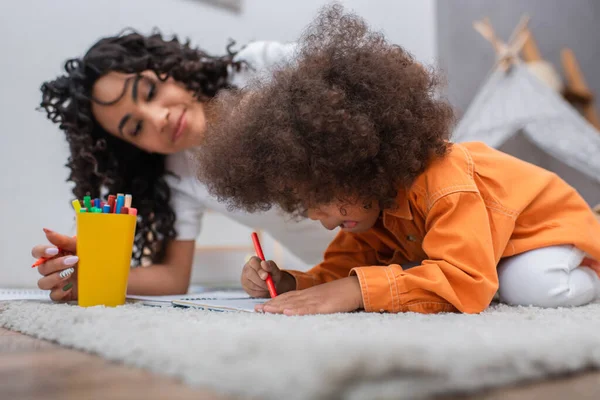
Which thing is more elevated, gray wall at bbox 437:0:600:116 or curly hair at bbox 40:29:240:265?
gray wall at bbox 437:0:600:116

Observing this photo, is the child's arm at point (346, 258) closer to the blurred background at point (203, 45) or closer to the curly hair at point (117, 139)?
the blurred background at point (203, 45)

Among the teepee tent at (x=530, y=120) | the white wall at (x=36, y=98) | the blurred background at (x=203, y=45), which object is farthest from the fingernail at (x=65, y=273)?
the teepee tent at (x=530, y=120)

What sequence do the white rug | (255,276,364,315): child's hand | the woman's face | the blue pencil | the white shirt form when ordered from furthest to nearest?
the white shirt, the woman's face, the blue pencil, (255,276,364,315): child's hand, the white rug

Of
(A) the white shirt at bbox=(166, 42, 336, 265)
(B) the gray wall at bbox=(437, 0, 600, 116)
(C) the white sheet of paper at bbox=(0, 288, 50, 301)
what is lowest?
(C) the white sheet of paper at bbox=(0, 288, 50, 301)

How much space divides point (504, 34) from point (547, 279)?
213 centimetres

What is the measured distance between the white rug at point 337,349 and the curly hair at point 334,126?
20 centimetres

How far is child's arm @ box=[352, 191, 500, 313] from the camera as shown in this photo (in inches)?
27.6

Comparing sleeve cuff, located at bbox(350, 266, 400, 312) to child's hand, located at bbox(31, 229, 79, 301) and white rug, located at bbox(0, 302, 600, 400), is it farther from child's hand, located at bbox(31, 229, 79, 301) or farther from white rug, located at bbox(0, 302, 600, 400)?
child's hand, located at bbox(31, 229, 79, 301)

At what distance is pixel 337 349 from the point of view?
38cm

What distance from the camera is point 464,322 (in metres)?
0.59

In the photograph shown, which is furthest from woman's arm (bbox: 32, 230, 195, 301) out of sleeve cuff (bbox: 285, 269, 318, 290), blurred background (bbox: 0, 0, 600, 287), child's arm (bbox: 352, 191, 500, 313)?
blurred background (bbox: 0, 0, 600, 287)

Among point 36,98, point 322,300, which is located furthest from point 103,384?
point 36,98

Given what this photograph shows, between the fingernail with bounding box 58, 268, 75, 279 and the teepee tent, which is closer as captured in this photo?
the fingernail with bounding box 58, 268, 75, 279

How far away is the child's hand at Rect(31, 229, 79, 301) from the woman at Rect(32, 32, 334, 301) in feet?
0.73
